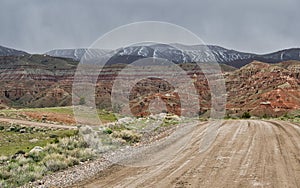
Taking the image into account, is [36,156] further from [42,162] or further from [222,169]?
[222,169]

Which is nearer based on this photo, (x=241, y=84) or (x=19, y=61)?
(x=241, y=84)

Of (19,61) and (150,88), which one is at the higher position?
(19,61)

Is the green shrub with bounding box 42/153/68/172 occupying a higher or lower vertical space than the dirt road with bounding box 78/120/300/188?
lower

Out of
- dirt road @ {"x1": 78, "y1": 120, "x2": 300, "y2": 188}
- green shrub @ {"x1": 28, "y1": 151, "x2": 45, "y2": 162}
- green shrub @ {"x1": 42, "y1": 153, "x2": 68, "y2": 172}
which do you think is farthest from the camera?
green shrub @ {"x1": 28, "y1": 151, "x2": 45, "y2": 162}

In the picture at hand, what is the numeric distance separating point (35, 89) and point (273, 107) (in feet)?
285

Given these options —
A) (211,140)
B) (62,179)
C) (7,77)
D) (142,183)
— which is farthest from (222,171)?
(7,77)

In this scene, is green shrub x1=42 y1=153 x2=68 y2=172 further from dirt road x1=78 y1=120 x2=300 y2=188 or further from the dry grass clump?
dirt road x1=78 y1=120 x2=300 y2=188

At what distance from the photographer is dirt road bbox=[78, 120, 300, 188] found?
10016mm

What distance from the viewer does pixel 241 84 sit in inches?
3927

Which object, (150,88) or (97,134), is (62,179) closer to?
(97,134)

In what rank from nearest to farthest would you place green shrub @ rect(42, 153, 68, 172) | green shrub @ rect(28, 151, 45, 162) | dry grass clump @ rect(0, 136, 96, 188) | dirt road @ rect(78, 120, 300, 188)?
1. dirt road @ rect(78, 120, 300, 188)
2. dry grass clump @ rect(0, 136, 96, 188)
3. green shrub @ rect(42, 153, 68, 172)
4. green shrub @ rect(28, 151, 45, 162)

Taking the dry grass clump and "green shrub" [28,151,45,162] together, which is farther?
"green shrub" [28,151,45,162]

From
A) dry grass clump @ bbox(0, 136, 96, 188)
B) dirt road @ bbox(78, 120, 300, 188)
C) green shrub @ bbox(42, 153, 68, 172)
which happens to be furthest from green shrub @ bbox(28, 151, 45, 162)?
dirt road @ bbox(78, 120, 300, 188)

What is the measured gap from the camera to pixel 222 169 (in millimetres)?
11461
